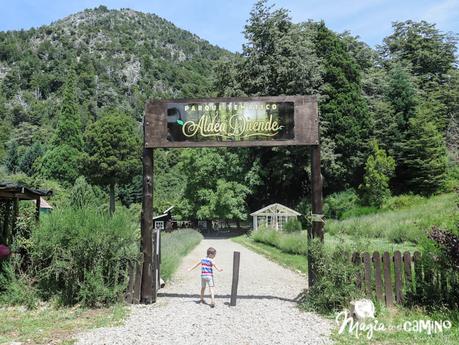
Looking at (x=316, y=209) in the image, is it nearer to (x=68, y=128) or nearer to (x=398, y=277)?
(x=398, y=277)

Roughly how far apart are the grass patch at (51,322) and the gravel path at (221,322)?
0.96 feet

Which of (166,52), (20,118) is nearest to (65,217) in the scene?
(20,118)

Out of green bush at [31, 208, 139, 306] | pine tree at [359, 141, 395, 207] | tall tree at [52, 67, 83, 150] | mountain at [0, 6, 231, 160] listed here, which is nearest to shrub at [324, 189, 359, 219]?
pine tree at [359, 141, 395, 207]

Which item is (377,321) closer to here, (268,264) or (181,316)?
(181,316)

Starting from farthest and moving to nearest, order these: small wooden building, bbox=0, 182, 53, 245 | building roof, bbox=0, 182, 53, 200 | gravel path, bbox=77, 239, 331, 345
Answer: small wooden building, bbox=0, 182, 53, 245
building roof, bbox=0, 182, 53, 200
gravel path, bbox=77, 239, 331, 345

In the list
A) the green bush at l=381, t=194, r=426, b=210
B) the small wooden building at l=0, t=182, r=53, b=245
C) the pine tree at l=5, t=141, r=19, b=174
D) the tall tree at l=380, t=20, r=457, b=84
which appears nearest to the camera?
the small wooden building at l=0, t=182, r=53, b=245

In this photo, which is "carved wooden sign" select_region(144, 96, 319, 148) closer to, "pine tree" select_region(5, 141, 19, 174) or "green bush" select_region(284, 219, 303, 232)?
"green bush" select_region(284, 219, 303, 232)

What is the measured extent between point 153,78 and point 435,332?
5667 inches

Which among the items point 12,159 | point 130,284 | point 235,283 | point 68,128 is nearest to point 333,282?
point 235,283

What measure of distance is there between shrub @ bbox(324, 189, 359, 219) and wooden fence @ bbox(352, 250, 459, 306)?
97.4ft

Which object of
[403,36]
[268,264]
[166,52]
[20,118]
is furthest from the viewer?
[166,52]

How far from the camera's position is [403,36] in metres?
58.7

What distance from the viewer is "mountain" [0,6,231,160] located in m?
102

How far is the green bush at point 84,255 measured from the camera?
8070 mm
